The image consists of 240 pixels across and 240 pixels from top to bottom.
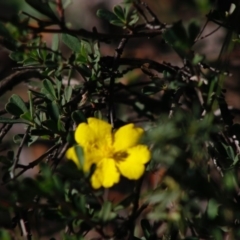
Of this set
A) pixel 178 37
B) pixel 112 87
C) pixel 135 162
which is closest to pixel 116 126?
pixel 112 87

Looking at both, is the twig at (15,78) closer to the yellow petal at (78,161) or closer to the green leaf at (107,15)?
the green leaf at (107,15)

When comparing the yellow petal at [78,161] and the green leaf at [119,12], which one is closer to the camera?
the yellow petal at [78,161]

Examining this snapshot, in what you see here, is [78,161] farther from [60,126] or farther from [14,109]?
[14,109]

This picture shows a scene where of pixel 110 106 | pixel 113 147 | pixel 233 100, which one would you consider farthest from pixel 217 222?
pixel 233 100

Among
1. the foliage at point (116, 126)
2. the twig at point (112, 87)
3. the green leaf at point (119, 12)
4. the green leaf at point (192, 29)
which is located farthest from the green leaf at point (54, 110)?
the green leaf at point (192, 29)

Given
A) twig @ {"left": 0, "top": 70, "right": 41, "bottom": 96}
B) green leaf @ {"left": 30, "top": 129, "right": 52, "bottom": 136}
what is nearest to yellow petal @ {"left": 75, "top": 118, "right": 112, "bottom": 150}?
green leaf @ {"left": 30, "top": 129, "right": 52, "bottom": 136}

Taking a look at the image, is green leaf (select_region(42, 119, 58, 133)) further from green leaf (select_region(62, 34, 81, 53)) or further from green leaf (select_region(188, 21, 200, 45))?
green leaf (select_region(188, 21, 200, 45))
